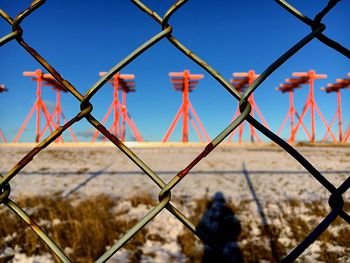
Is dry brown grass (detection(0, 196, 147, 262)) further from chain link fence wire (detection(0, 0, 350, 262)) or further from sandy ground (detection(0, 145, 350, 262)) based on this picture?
chain link fence wire (detection(0, 0, 350, 262))

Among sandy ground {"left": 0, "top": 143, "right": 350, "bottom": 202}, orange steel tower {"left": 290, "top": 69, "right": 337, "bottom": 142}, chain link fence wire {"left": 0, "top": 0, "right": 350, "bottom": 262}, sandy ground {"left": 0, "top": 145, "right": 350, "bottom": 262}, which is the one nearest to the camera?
chain link fence wire {"left": 0, "top": 0, "right": 350, "bottom": 262}

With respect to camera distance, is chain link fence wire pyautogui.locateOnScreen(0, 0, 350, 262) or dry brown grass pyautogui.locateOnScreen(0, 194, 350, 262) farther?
dry brown grass pyautogui.locateOnScreen(0, 194, 350, 262)

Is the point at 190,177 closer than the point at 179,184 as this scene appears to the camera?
No

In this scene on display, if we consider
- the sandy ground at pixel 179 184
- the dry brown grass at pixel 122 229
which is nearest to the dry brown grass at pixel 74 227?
the dry brown grass at pixel 122 229

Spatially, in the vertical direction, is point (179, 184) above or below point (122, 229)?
above

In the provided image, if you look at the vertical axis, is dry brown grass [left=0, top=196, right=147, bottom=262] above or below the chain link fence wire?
below

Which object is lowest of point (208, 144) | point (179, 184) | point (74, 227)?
point (74, 227)

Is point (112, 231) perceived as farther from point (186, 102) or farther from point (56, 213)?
point (186, 102)

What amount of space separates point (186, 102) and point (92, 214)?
1171 centimetres

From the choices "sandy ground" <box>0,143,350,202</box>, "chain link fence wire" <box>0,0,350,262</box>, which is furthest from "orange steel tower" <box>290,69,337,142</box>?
"chain link fence wire" <box>0,0,350,262</box>

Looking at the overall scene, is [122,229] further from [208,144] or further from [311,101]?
[311,101]

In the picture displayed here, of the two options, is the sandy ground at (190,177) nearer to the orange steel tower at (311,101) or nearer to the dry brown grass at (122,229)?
the dry brown grass at (122,229)

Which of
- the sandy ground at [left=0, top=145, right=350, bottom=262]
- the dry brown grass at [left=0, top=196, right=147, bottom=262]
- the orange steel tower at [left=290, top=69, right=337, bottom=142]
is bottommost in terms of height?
the dry brown grass at [left=0, top=196, right=147, bottom=262]

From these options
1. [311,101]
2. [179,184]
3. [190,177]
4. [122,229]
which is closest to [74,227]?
[122,229]
